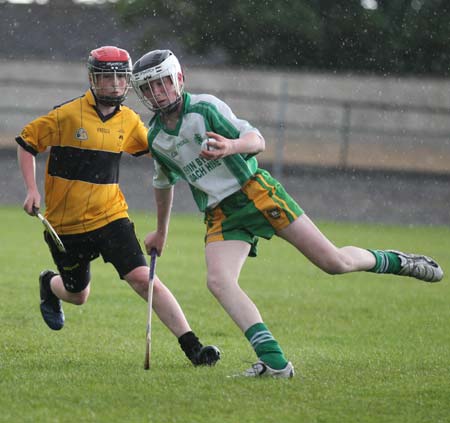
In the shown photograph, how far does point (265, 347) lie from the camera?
17.5 ft

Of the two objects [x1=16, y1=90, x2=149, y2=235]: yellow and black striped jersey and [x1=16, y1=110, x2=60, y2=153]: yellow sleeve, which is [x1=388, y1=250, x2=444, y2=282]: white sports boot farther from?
[x1=16, y1=110, x2=60, y2=153]: yellow sleeve

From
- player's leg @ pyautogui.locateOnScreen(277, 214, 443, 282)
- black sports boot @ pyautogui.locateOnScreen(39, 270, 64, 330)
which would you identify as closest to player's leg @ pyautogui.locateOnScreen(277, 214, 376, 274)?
player's leg @ pyautogui.locateOnScreen(277, 214, 443, 282)

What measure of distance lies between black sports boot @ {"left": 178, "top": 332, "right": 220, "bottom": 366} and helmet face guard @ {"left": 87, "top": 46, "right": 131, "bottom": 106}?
4.60ft

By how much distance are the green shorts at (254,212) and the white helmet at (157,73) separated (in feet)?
1.87

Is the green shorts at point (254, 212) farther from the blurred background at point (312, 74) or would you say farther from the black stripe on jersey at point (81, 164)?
the blurred background at point (312, 74)

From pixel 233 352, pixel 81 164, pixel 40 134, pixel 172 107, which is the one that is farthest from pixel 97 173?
A: pixel 233 352

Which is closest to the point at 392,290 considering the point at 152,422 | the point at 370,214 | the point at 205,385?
the point at 205,385

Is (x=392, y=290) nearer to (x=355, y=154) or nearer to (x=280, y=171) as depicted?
(x=280, y=171)

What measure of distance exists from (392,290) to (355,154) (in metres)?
14.0

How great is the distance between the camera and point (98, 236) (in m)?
6.10

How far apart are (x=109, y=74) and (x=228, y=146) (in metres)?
1.17

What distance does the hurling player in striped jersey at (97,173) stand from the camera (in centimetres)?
596

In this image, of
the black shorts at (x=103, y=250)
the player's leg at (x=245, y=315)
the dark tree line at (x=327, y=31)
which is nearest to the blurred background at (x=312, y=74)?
the dark tree line at (x=327, y=31)

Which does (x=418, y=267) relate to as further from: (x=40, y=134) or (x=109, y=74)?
(x=40, y=134)
